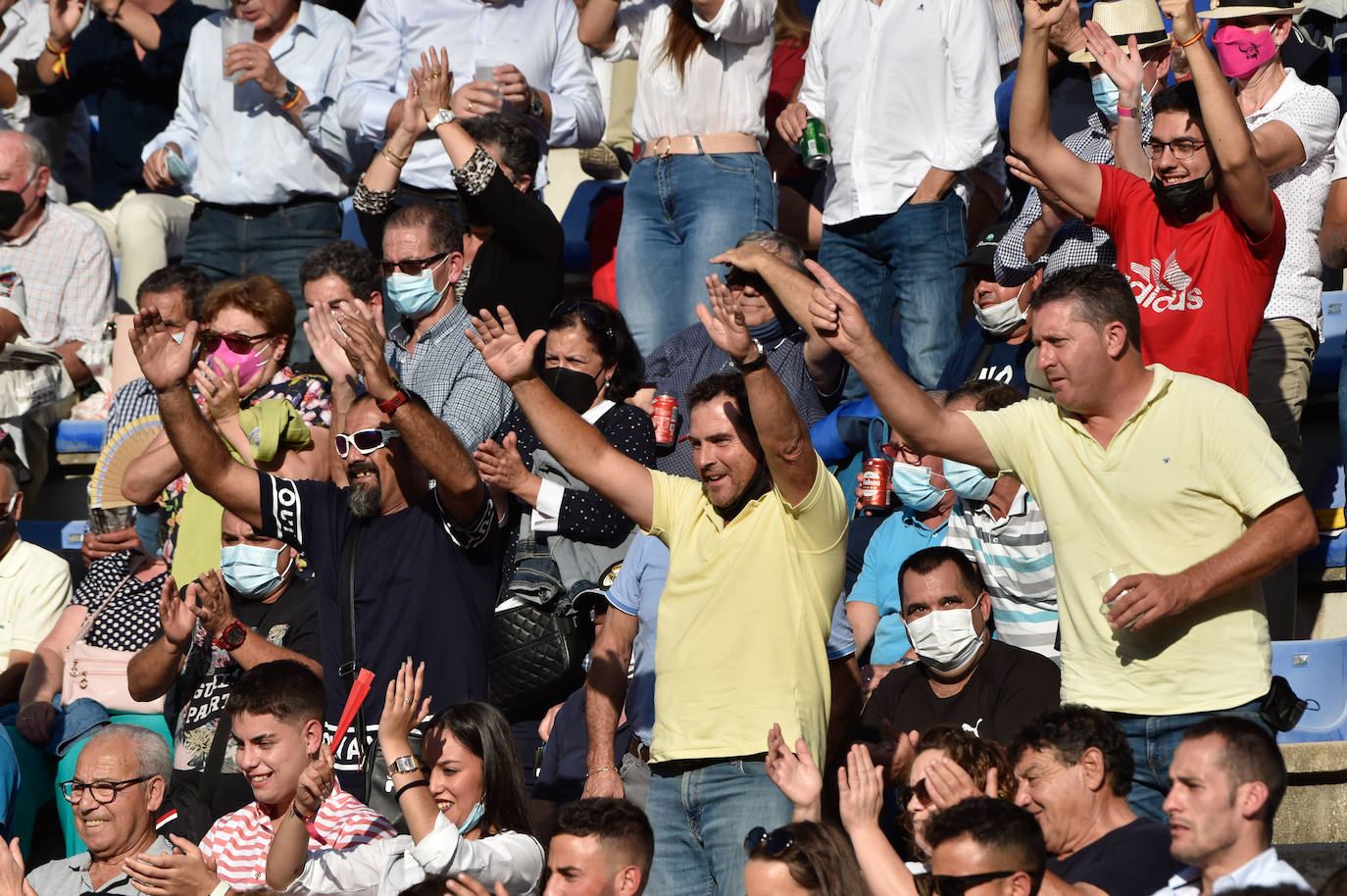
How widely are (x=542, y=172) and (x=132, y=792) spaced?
3854mm

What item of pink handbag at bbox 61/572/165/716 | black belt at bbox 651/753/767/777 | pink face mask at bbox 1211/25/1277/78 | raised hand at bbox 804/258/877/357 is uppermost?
pink face mask at bbox 1211/25/1277/78

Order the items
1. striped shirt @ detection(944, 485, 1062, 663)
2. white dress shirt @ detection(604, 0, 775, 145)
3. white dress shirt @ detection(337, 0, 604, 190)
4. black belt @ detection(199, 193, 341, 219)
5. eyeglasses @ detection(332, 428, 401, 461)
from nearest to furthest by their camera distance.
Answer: eyeglasses @ detection(332, 428, 401, 461), striped shirt @ detection(944, 485, 1062, 663), white dress shirt @ detection(604, 0, 775, 145), white dress shirt @ detection(337, 0, 604, 190), black belt @ detection(199, 193, 341, 219)

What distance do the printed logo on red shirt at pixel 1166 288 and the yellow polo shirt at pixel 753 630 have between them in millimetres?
1381

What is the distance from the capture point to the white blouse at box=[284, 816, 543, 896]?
472cm

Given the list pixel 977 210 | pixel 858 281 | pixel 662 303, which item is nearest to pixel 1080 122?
pixel 977 210

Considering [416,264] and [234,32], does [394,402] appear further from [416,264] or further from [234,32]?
[234,32]

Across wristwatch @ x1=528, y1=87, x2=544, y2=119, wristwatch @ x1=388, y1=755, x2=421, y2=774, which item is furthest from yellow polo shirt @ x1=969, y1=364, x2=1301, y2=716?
wristwatch @ x1=528, y1=87, x2=544, y2=119

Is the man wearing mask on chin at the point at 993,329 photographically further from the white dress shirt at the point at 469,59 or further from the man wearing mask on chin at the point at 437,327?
the white dress shirt at the point at 469,59

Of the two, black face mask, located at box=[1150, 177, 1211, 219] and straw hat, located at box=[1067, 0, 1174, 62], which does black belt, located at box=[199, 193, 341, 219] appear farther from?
black face mask, located at box=[1150, 177, 1211, 219]

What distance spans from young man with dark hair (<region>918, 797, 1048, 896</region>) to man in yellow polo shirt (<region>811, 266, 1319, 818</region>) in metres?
0.64

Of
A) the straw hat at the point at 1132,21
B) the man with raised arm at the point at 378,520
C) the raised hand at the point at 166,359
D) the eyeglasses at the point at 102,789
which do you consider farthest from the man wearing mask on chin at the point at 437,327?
the straw hat at the point at 1132,21

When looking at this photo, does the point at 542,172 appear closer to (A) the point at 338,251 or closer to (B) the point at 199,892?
(A) the point at 338,251

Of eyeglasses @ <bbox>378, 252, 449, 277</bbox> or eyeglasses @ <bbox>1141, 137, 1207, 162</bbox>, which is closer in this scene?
eyeglasses @ <bbox>1141, 137, 1207, 162</bbox>

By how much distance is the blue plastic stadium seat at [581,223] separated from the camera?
9281 millimetres
